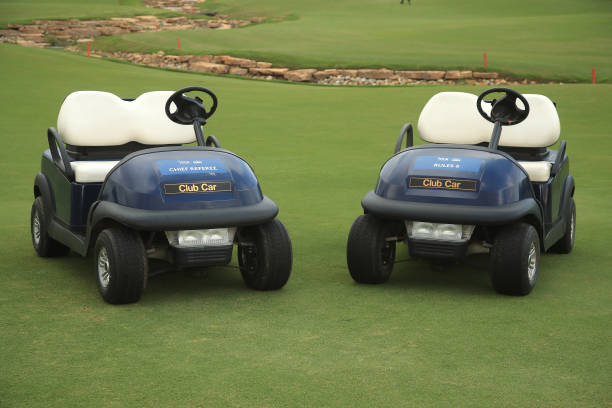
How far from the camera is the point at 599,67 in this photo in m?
25.8

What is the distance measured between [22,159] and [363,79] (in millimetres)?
14892

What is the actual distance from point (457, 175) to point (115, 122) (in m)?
2.76

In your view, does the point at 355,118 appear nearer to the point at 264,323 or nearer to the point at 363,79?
the point at 363,79

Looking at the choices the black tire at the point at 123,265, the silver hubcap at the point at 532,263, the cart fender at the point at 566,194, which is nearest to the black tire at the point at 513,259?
the silver hubcap at the point at 532,263

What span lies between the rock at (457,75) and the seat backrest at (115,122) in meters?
18.8

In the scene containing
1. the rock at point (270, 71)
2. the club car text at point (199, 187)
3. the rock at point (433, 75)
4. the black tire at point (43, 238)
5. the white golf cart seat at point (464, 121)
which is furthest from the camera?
the rock at point (270, 71)

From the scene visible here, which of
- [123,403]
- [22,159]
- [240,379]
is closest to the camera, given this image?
[123,403]

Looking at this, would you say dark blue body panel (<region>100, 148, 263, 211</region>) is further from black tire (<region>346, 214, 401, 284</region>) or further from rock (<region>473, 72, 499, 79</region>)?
rock (<region>473, 72, 499, 79</region>)

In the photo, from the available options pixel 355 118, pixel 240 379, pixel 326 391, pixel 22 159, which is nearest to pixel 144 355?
pixel 240 379

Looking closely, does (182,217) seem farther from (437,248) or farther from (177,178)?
(437,248)

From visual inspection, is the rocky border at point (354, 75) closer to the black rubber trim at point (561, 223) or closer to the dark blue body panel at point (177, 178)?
the black rubber trim at point (561, 223)

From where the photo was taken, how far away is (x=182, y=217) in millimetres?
4965

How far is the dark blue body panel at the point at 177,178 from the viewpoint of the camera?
5027mm

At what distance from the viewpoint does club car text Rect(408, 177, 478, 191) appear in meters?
5.25
